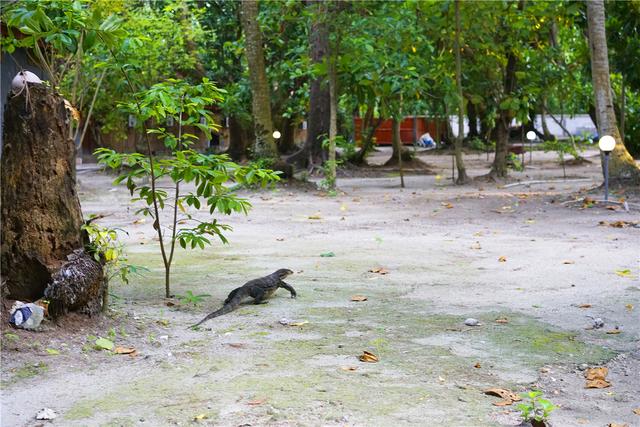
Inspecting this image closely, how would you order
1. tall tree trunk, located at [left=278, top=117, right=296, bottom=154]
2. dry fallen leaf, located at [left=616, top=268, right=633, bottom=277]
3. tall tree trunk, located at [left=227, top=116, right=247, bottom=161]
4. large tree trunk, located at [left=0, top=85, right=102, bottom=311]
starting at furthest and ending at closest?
tall tree trunk, located at [left=278, top=117, right=296, bottom=154], tall tree trunk, located at [left=227, top=116, right=247, bottom=161], dry fallen leaf, located at [left=616, top=268, right=633, bottom=277], large tree trunk, located at [left=0, top=85, right=102, bottom=311]

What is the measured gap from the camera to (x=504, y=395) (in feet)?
15.1

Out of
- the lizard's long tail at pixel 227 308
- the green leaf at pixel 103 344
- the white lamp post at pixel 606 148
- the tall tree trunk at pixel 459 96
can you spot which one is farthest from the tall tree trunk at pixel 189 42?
the green leaf at pixel 103 344

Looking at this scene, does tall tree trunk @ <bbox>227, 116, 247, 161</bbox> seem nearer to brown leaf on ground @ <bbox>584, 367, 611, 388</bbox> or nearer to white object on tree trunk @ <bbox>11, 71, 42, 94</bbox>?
white object on tree trunk @ <bbox>11, 71, 42, 94</bbox>

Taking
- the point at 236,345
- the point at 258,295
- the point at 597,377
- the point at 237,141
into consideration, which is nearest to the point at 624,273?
the point at 597,377

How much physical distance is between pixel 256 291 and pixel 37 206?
181 cm

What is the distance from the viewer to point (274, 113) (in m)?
29.3

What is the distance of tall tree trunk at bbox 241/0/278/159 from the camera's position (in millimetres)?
18766

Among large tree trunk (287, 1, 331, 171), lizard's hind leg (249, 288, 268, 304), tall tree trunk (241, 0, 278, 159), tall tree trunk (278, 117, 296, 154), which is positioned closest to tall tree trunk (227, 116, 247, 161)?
tall tree trunk (278, 117, 296, 154)

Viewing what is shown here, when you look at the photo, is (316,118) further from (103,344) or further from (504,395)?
(504,395)

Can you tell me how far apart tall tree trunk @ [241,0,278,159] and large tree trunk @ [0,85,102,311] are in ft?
42.4

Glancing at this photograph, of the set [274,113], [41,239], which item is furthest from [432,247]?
[274,113]

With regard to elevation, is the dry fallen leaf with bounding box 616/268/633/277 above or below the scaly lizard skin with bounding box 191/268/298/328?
below

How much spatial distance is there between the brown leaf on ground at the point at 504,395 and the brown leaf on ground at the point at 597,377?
0.51 meters

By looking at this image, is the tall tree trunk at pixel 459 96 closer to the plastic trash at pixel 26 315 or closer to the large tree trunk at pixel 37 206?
the large tree trunk at pixel 37 206
